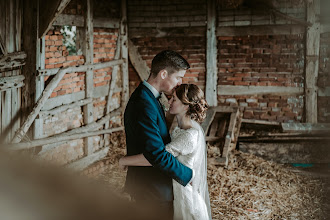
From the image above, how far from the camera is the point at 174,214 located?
2668 millimetres

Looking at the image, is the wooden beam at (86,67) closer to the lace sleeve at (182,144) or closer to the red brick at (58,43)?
the red brick at (58,43)

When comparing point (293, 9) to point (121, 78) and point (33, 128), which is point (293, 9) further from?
point (33, 128)

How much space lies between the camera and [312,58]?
7.22 metres

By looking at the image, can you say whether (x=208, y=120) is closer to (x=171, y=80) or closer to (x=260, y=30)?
(x=260, y=30)

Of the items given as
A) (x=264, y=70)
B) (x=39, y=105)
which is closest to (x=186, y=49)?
(x=264, y=70)

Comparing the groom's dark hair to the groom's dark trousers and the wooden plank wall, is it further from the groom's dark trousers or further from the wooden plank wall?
the wooden plank wall

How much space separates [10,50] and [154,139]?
3193mm

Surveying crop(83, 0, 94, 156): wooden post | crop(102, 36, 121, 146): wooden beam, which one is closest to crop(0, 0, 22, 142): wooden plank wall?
crop(83, 0, 94, 156): wooden post

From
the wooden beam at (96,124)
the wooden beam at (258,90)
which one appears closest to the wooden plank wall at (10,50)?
the wooden beam at (96,124)

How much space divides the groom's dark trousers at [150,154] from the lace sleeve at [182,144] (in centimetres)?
9

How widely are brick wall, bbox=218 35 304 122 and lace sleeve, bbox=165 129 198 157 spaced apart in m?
5.24

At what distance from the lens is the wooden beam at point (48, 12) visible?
4.89 metres

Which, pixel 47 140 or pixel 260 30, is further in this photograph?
pixel 260 30

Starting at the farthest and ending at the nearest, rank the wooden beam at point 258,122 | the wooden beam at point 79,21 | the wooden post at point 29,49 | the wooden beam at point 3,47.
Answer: the wooden beam at point 258,122 → the wooden beam at point 79,21 → the wooden post at point 29,49 → the wooden beam at point 3,47
